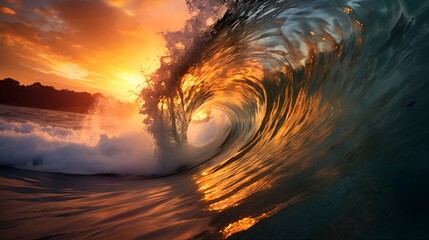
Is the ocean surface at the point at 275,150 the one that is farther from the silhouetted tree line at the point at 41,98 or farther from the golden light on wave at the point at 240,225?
the silhouetted tree line at the point at 41,98

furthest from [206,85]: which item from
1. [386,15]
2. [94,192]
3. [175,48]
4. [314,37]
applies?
[386,15]

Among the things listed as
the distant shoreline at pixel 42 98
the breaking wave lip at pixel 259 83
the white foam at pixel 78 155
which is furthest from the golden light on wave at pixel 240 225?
the distant shoreline at pixel 42 98

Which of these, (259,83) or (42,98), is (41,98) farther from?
(259,83)

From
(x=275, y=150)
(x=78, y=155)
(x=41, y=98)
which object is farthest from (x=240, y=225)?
(x=41, y=98)

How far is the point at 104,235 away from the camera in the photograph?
7.06 feet

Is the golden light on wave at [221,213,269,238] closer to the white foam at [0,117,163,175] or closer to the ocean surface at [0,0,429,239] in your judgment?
the ocean surface at [0,0,429,239]

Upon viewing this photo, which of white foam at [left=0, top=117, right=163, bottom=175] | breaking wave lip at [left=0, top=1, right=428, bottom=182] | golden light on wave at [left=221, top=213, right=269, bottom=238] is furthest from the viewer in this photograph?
white foam at [left=0, top=117, right=163, bottom=175]

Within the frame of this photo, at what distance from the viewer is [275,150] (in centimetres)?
385

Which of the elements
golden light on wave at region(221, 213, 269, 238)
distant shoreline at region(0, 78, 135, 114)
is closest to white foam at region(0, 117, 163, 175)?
golden light on wave at region(221, 213, 269, 238)

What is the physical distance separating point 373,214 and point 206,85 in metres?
7.80

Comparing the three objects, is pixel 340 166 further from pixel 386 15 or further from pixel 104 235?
pixel 386 15

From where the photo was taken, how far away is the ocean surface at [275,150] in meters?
1.46

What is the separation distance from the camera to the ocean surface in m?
1.46

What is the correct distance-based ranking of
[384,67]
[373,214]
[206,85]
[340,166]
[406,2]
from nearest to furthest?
[373,214] → [340,166] → [384,67] → [406,2] → [206,85]
